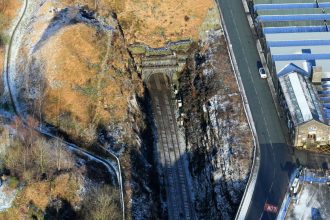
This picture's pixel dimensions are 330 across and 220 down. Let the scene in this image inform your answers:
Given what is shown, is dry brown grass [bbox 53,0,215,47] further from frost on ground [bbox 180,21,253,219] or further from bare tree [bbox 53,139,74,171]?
bare tree [bbox 53,139,74,171]

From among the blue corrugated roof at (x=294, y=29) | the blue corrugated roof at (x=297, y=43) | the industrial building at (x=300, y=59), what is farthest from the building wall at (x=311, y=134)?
the blue corrugated roof at (x=294, y=29)

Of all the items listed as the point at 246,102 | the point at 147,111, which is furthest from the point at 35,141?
the point at 246,102

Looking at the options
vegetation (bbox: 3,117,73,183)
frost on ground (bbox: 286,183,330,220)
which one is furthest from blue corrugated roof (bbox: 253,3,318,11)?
vegetation (bbox: 3,117,73,183)

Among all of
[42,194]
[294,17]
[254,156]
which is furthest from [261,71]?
[42,194]

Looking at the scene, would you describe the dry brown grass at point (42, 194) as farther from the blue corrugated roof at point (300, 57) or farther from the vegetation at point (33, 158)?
the blue corrugated roof at point (300, 57)

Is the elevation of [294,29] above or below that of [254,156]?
above

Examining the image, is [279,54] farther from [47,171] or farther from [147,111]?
[47,171]

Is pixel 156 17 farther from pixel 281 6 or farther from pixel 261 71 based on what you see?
pixel 261 71
